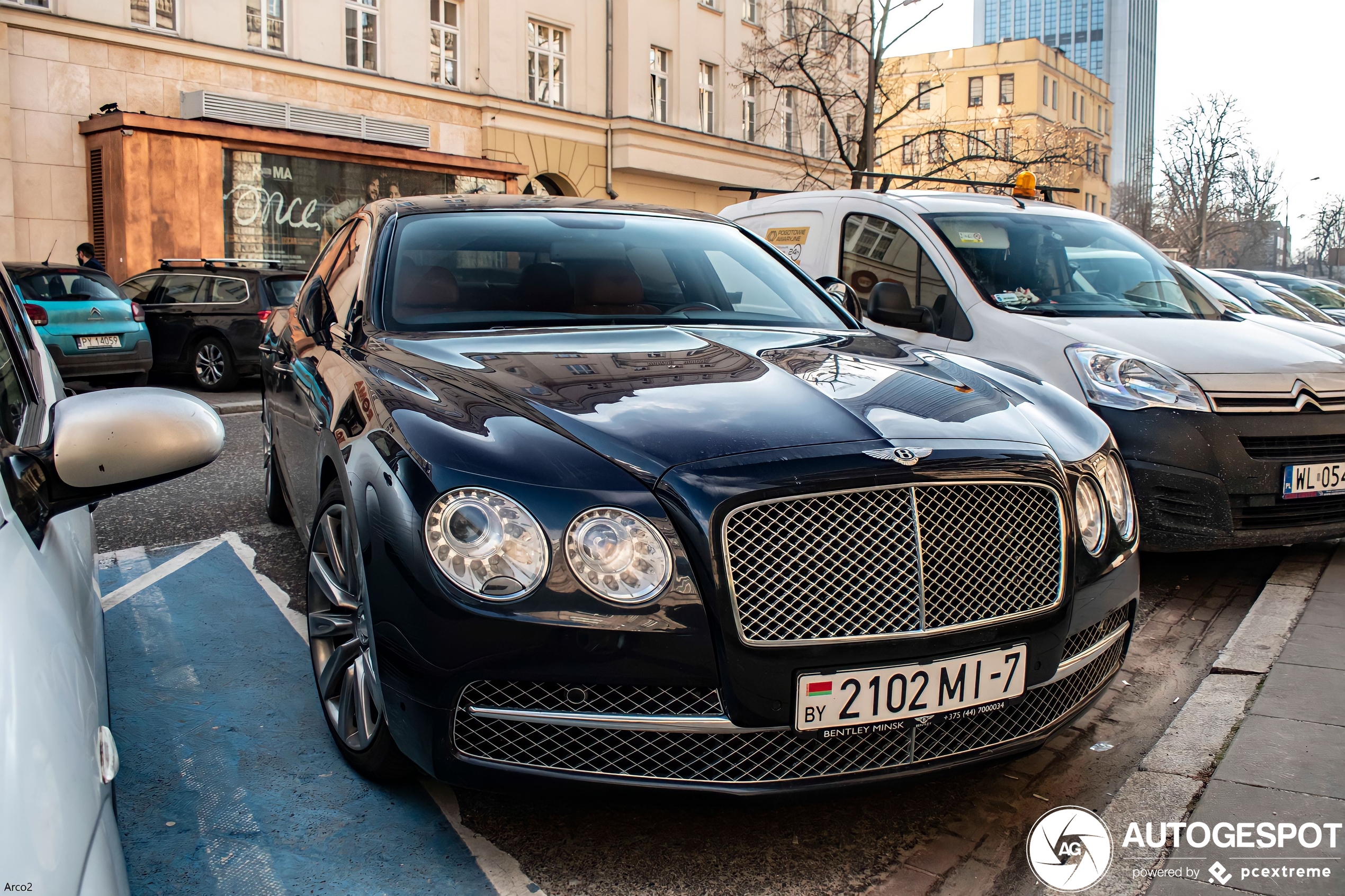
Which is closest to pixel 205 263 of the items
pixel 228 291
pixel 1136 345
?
pixel 228 291

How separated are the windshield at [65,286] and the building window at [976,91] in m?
69.3

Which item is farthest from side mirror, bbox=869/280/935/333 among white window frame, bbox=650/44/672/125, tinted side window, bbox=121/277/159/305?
white window frame, bbox=650/44/672/125

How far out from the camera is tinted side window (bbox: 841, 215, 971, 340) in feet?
19.7

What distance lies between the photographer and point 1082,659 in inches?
110

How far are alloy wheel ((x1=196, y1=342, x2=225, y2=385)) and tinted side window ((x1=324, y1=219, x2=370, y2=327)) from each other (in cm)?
991

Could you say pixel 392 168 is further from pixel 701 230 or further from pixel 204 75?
pixel 701 230

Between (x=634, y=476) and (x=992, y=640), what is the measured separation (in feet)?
2.91

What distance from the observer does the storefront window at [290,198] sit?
1881 cm

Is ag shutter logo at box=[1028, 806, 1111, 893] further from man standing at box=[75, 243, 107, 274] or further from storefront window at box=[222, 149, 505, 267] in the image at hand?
storefront window at box=[222, 149, 505, 267]

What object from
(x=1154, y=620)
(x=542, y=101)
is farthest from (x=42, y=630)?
(x=542, y=101)

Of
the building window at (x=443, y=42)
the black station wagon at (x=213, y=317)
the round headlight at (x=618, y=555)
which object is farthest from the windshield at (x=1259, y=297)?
the building window at (x=443, y=42)

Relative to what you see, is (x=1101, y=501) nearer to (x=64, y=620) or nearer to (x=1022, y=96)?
(x=64, y=620)

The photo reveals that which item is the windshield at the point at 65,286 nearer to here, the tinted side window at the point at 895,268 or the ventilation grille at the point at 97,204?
the ventilation grille at the point at 97,204

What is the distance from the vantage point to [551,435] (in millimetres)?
2549
